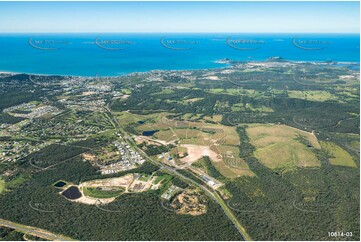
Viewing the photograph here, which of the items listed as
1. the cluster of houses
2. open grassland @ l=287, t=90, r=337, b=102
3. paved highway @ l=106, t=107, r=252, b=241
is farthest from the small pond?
open grassland @ l=287, t=90, r=337, b=102

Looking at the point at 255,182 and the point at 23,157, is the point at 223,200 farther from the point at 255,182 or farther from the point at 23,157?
the point at 23,157

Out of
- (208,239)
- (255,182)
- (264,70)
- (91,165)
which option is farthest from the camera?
(264,70)

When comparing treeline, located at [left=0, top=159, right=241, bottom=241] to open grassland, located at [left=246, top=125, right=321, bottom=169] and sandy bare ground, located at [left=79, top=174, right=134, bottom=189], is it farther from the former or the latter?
open grassland, located at [left=246, top=125, right=321, bottom=169]

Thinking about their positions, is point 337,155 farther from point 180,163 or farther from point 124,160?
point 124,160

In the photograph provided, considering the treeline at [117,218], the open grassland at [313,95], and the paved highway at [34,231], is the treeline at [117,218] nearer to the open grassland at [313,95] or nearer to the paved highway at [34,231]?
the paved highway at [34,231]

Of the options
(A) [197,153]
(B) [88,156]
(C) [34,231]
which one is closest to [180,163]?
(A) [197,153]

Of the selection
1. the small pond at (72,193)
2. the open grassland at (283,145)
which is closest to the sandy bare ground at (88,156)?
the small pond at (72,193)

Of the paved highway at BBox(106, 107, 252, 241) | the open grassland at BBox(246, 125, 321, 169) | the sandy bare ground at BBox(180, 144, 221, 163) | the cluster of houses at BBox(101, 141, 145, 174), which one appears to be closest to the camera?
the paved highway at BBox(106, 107, 252, 241)

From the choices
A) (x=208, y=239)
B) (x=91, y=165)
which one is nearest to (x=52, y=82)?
(x=91, y=165)
